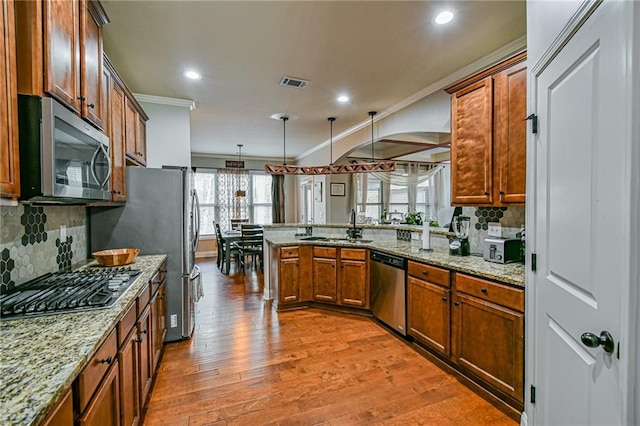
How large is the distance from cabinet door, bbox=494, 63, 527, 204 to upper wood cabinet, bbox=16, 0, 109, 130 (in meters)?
2.74

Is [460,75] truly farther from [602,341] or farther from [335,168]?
[602,341]

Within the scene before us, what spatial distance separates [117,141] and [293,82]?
193 centimetres

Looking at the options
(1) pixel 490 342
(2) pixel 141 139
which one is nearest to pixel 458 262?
(1) pixel 490 342

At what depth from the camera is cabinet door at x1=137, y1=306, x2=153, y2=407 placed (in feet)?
5.89

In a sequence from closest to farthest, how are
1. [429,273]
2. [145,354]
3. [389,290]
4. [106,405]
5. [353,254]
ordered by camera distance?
[106,405]
[145,354]
[429,273]
[389,290]
[353,254]

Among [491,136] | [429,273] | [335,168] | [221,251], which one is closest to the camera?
[491,136]

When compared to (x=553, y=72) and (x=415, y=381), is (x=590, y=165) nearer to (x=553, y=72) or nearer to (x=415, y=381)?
(x=553, y=72)

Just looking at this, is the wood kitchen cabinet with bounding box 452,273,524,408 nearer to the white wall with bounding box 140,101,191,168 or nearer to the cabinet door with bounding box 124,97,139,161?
the cabinet door with bounding box 124,97,139,161

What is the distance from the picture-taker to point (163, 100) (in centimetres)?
393

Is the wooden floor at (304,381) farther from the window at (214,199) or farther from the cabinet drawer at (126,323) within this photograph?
the window at (214,199)

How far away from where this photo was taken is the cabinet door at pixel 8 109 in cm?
110

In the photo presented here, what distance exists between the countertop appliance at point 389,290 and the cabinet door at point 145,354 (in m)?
2.20

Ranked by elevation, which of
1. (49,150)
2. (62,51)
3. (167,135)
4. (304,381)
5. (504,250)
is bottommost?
(304,381)

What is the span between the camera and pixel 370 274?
140 inches
